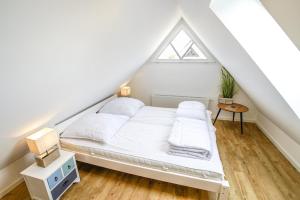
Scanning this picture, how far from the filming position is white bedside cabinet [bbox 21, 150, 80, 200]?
1.62m

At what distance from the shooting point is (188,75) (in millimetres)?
3574

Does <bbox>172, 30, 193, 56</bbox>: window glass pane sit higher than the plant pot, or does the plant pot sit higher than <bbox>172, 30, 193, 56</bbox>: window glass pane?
<bbox>172, 30, 193, 56</bbox>: window glass pane

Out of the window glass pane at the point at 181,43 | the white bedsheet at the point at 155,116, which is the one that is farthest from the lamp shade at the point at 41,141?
the window glass pane at the point at 181,43

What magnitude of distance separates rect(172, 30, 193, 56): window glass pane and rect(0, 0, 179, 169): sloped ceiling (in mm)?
2267

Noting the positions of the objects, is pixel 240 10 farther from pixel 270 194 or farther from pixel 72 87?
pixel 270 194

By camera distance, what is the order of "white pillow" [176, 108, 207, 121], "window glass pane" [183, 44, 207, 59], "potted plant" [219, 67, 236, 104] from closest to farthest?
1. "white pillow" [176, 108, 207, 121]
2. "potted plant" [219, 67, 236, 104]
3. "window glass pane" [183, 44, 207, 59]

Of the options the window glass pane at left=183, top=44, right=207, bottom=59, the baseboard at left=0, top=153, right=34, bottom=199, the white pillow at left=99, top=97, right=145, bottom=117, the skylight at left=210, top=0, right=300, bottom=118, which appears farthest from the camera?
the window glass pane at left=183, top=44, right=207, bottom=59

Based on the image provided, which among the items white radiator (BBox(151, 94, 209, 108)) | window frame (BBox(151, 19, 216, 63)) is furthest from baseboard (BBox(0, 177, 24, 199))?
A: window frame (BBox(151, 19, 216, 63))

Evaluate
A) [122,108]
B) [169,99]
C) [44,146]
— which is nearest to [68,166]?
[44,146]

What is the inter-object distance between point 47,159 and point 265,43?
7.73ft

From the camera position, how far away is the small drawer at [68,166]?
1.81 meters

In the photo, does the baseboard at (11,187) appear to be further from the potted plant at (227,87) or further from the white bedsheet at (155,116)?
the potted plant at (227,87)

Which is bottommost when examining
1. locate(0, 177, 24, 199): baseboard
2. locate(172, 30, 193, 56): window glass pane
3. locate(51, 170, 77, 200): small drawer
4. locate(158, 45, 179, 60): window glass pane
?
locate(0, 177, 24, 199): baseboard

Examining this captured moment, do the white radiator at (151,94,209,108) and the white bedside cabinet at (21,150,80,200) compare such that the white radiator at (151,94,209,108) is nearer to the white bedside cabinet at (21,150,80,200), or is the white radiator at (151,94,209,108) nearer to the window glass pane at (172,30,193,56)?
the window glass pane at (172,30,193,56)
